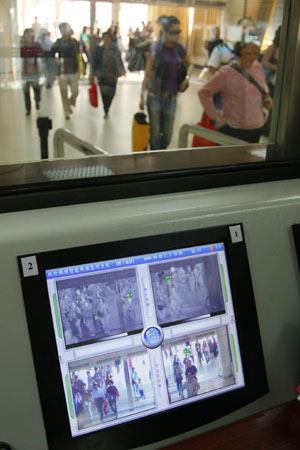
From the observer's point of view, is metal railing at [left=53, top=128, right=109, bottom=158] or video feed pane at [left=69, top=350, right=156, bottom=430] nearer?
video feed pane at [left=69, top=350, right=156, bottom=430]

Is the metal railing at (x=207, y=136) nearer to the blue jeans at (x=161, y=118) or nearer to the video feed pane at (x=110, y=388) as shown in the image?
the blue jeans at (x=161, y=118)

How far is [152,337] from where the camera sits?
860 mm

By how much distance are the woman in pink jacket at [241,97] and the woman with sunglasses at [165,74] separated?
1.96ft

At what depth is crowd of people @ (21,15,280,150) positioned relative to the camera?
1508 millimetres

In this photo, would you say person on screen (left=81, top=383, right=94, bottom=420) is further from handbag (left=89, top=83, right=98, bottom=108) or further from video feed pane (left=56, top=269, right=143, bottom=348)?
handbag (left=89, top=83, right=98, bottom=108)

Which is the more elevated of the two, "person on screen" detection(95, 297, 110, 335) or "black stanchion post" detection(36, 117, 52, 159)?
"black stanchion post" detection(36, 117, 52, 159)

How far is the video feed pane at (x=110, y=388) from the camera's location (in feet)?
2.64

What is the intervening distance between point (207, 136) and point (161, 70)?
1.27 metres

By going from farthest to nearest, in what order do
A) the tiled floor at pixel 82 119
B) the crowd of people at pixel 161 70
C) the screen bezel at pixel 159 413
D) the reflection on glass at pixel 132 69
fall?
the crowd of people at pixel 161 70 → the reflection on glass at pixel 132 69 → the tiled floor at pixel 82 119 → the screen bezel at pixel 159 413

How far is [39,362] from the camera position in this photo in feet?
2.60

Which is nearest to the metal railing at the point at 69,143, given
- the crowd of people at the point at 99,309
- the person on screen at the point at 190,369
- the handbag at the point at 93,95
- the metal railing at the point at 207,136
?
the metal railing at the point at 207,136

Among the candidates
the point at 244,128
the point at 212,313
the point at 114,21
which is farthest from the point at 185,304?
the point at 114,21

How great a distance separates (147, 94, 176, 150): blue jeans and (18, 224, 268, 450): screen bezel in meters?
0.93

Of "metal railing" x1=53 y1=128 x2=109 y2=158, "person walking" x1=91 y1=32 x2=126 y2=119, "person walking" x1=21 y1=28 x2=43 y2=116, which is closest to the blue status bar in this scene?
"metal railing" x1=53 y1=128 x2=109 y2=158
